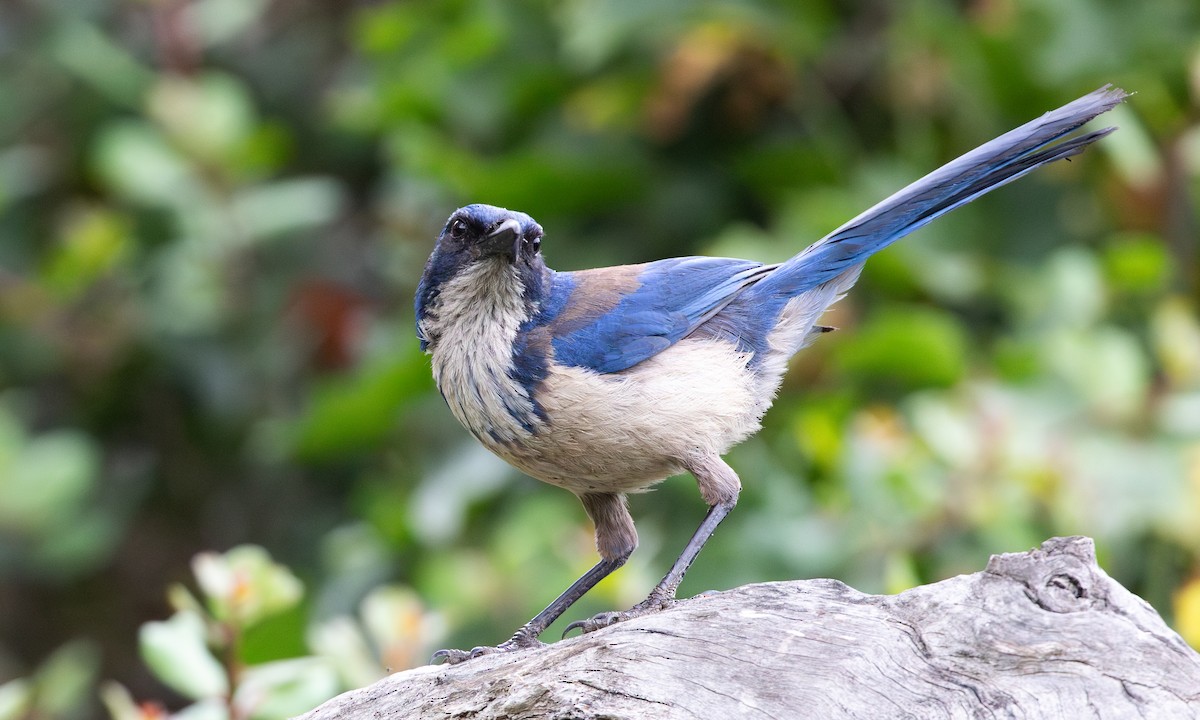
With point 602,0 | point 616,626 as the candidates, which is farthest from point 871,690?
point 602,0

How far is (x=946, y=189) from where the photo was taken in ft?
11.6

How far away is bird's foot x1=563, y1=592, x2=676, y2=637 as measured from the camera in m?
3.08

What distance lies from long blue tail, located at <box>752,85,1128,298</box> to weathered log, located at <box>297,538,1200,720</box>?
109 centimetres

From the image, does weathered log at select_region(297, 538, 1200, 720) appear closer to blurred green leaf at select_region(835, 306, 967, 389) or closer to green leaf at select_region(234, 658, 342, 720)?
green leaf at select_region(234, 658, 342, 720)

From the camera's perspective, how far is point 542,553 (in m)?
5.03

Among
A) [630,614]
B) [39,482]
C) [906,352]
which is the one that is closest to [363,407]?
[39,482]

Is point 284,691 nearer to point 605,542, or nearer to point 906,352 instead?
point 605,542

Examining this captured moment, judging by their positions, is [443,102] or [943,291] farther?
[443,102]

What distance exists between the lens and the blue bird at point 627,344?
3.30 m

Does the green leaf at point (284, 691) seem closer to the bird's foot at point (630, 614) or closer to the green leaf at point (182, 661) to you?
the green leaf at point (182, 661)

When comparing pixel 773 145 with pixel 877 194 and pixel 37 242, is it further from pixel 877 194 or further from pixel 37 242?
pixel 37 242

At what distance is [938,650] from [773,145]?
164 inches

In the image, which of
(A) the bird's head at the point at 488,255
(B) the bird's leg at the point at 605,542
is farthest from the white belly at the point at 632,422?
(A) the bird's head at the point at 488,255

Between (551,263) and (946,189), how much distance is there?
284 centimetres
